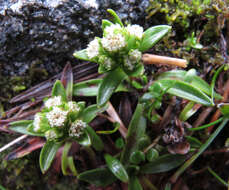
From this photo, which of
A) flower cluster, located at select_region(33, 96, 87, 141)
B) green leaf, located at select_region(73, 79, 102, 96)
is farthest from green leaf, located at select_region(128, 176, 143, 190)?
green leaf, located at select_region(73, 79, 102, 96)

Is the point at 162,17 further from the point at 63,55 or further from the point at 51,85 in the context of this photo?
the point at 51,85

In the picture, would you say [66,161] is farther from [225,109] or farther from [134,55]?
[225,109]

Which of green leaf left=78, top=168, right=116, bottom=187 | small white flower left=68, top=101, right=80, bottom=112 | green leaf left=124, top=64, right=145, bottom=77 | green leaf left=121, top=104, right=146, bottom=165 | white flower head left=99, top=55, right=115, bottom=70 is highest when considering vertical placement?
white flower head left=99, top=55, right=115, bottom=70

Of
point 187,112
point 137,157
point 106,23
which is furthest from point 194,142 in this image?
point 106,23

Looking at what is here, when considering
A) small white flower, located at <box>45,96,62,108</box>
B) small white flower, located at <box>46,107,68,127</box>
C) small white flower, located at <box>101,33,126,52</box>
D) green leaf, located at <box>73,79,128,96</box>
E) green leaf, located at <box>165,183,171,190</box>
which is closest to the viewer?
small white flower, located at <box>101,33,126,52</box>

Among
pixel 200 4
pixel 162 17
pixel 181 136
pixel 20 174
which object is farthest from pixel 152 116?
pixel 20 174

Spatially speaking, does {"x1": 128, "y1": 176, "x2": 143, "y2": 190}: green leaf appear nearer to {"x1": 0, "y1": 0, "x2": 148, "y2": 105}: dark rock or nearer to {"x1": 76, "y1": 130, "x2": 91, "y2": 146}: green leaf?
{"x1": 76, "y1": 130, "x2": 91, "y2": 146}: green leaf

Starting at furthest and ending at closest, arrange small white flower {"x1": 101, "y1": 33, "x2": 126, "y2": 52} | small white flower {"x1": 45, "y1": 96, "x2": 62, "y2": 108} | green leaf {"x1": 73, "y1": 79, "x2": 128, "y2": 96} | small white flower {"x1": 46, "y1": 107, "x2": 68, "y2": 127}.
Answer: green leaf {"x1": 73, "y1": 79, "x2": 128, "y2": 96}, small white flower {"x1": 45, "y1": 96, "x2": 62, "y2": 108}, small white flower {"x1": 46, "y1": 107, "x2": 68, "y2": 127}, small white flower {"x1": 101, "y1": 33, "x2": 126, "y2": 52}
